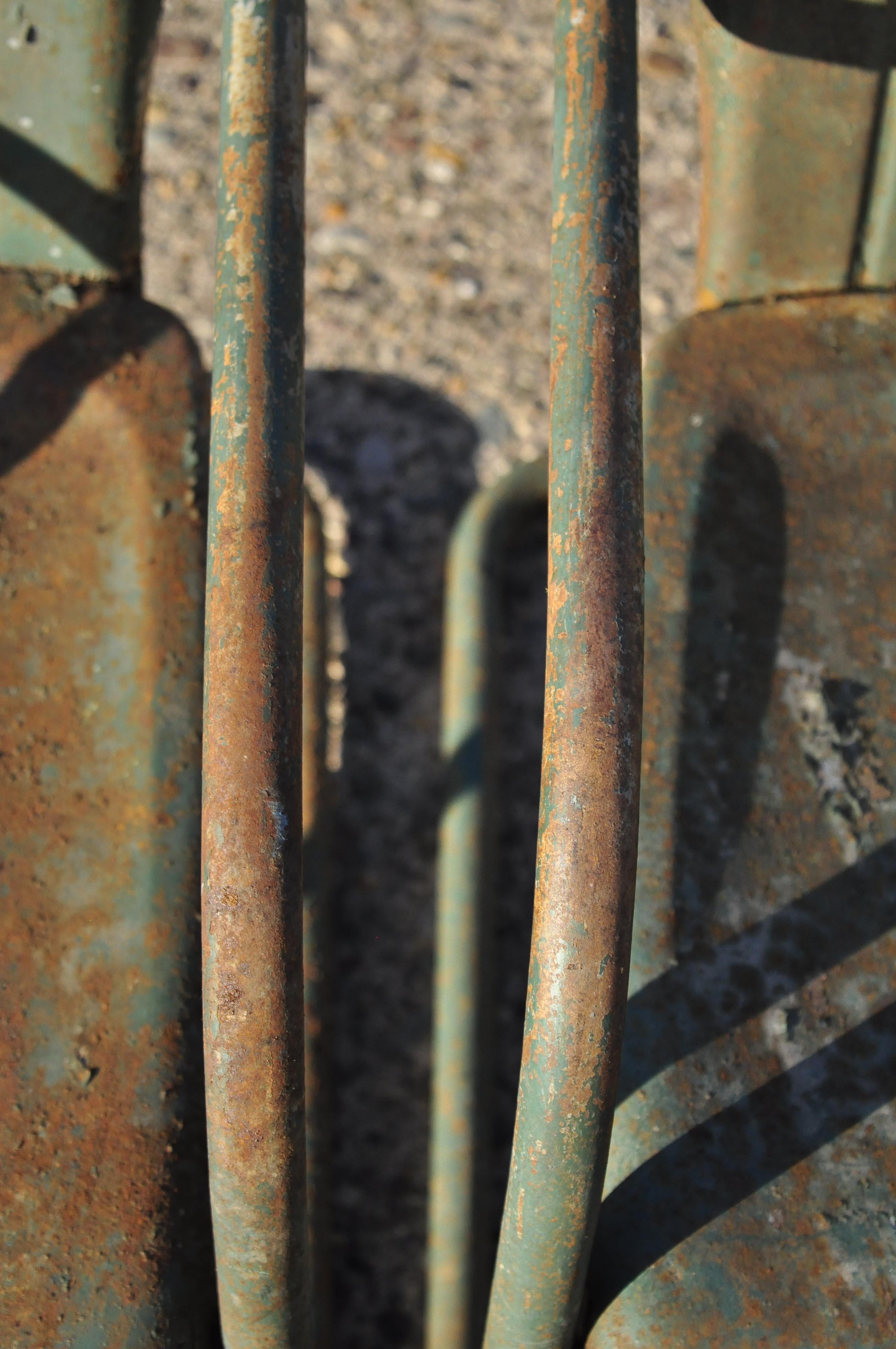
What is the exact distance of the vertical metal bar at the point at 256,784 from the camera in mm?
645

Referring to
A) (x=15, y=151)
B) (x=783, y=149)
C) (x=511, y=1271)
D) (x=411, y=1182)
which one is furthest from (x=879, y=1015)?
(x=15, y=151)

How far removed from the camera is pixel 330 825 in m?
1.18

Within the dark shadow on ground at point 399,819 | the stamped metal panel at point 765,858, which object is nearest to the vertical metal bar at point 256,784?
the stamped metal panel at point 765,858

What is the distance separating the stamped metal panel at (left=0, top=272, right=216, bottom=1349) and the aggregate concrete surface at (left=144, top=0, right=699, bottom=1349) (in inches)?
19.0

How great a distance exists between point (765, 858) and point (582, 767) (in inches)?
12.9

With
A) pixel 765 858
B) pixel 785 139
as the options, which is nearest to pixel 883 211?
pixel 785 139

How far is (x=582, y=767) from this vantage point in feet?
2.10

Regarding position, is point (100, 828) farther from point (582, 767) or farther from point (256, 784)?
point (582, 767)

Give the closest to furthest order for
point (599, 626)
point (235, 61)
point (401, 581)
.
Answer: point (599, 626) → point (235, 61) → point (401, 581)

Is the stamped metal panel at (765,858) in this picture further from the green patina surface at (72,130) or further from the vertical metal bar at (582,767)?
the green patina surface at (72,130)

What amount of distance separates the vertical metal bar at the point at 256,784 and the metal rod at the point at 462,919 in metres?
0.42

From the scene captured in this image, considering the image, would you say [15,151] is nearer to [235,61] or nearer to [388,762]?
[235,61]

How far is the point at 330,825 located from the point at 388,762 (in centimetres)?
24

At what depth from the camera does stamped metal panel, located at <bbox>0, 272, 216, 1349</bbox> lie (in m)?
0.79
